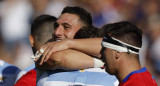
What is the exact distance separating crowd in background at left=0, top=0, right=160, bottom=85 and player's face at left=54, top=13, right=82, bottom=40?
3557 mm

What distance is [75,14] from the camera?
3.86m

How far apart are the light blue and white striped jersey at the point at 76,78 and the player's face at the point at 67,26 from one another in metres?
0.45

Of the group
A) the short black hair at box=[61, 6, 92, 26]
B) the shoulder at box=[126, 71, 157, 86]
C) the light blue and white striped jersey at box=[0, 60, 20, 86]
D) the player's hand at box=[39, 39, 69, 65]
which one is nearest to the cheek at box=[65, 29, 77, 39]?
the short black hair at box=[61, 6, 92, 26]

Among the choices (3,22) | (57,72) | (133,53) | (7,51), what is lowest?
(7,51)

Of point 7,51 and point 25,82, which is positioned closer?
point 25,82

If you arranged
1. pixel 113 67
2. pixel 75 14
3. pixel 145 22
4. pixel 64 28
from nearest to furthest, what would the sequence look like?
pixel 113 67 < pixel 64 28 < pixel 75 14 < pixel 145 22

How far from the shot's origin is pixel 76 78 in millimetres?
3135

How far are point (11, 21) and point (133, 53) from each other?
202 inches

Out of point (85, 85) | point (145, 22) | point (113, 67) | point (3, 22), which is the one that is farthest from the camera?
point (3, 22)

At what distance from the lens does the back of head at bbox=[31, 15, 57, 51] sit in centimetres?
458

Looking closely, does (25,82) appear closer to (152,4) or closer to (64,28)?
(64,28)

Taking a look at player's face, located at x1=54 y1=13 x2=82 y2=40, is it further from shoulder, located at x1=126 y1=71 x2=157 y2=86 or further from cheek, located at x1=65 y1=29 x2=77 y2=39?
shoulder, located at x1=126 y1=71 x2=157 y2=86

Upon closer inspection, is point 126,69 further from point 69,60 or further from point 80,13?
point 80,13

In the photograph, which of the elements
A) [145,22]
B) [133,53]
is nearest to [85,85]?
[133,53]
